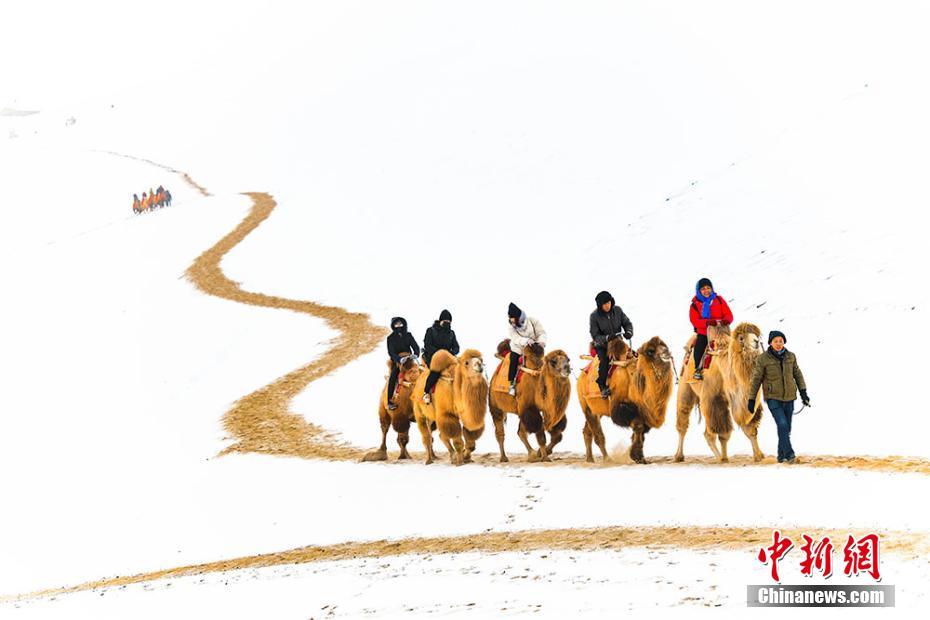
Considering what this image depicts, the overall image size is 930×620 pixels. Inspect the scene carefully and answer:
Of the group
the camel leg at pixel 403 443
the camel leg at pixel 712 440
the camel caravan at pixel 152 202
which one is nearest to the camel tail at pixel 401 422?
the camel leg at pixel 403 443

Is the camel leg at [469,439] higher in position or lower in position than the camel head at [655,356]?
lower

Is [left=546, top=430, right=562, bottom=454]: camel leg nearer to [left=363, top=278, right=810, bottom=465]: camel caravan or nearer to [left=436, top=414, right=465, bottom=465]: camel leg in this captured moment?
[left=363, top=278, right=810, bottom=465]: camel caravan

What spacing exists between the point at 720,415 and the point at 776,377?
3.36ft

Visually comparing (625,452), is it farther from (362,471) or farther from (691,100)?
(691,100)

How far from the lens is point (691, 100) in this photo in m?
51.8

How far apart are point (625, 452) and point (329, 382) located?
11125mm

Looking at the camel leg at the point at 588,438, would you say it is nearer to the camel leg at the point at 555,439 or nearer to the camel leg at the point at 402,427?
the camel leg at the point at 555,439

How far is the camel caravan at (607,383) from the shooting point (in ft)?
46.6

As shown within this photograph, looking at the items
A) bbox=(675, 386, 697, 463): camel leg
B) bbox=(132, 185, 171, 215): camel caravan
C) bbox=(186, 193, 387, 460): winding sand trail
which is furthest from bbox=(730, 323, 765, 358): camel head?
bbox=(132, 185, 171, 215): camel caravan

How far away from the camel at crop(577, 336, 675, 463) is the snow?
0.76 meters

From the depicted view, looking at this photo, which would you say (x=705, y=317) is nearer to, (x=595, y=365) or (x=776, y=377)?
(x=776, y=377)

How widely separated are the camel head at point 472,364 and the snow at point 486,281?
1638mm

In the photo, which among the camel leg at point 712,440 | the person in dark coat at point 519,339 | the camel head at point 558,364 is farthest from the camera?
the person in dark coat at point 519,339

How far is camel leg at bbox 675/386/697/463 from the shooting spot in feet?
51.0
